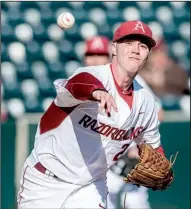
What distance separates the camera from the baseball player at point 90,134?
143 inches

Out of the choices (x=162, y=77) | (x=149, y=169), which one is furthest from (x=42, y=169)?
(x=162, y=77)

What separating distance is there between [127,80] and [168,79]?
4602mm

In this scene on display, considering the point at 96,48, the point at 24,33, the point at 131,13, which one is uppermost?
the point at 96,48

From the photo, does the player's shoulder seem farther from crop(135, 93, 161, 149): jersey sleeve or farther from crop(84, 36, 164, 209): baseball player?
crop(84, 36, 164, 209): baseball player

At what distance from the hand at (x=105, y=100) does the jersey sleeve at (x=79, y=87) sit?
0.05 meters

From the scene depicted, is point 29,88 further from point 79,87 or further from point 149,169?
point 79,87

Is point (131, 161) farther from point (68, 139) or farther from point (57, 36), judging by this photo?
point (57, 36)

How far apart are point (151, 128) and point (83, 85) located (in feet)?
2.64

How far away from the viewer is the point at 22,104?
8.12m

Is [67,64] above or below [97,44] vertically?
below

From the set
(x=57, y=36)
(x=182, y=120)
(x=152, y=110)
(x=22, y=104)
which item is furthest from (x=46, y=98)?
(x=152, y=110)

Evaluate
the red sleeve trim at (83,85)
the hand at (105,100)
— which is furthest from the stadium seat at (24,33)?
the hand at (105,100)

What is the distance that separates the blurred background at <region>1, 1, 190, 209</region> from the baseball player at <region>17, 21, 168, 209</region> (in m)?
3.30

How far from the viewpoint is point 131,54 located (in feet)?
11.8
